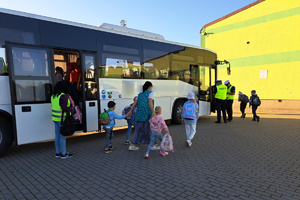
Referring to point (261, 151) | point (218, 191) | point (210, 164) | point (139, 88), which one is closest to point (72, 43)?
point (139, 88)

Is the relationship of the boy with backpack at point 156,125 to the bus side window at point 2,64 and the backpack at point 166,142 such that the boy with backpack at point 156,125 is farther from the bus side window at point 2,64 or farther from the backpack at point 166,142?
the bus side window at point 2,64

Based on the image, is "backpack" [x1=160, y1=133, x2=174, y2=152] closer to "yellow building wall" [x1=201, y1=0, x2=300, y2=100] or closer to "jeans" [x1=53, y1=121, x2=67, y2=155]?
"jeans" [x1=53, y1=121, x2=67, y2=155]

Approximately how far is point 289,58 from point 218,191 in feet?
51.6

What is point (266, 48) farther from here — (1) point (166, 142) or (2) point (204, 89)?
(1) point (166, 142)

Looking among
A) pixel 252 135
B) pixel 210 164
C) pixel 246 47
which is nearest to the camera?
pixel 210 164

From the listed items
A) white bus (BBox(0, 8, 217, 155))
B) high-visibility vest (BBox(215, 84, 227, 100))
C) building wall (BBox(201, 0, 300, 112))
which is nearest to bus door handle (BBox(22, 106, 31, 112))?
white bus (BBox(0, 8, 217, 155))

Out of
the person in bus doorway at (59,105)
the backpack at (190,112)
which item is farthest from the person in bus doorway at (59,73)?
the backpack at (190,112)

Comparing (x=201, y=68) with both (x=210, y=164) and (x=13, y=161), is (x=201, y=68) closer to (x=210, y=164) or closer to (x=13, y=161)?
(x=210, y=164)

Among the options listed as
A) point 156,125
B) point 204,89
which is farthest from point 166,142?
point 204,89

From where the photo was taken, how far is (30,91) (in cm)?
527

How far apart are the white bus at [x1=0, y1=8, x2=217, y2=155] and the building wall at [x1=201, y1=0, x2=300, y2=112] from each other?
9.85 m

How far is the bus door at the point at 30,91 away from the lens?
503 cm

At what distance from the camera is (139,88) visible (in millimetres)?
7668

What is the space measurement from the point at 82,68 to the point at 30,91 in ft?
5.22
